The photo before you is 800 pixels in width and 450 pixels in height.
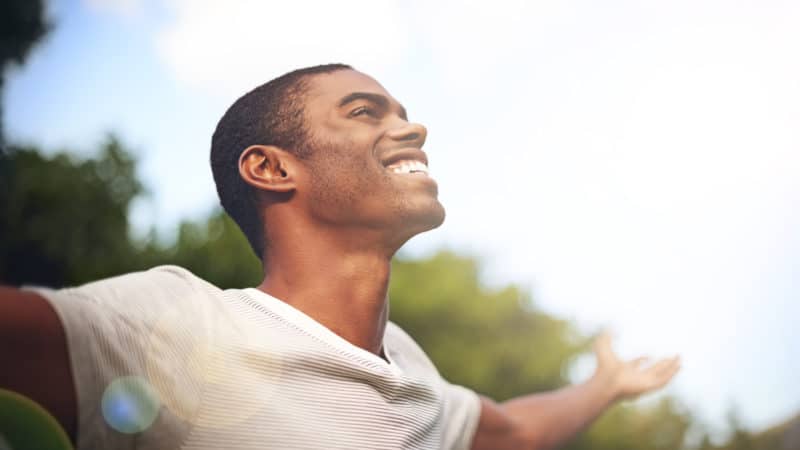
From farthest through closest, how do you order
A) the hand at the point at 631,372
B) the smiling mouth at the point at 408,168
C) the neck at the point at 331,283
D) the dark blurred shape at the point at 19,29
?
the dark blurred shape at the point at 19,29 < the hand at the point at 631,372 < the smiling mouth at the point at 408,168 < the neck at the point at 331,283

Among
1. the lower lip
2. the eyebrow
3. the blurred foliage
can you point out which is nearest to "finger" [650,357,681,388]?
the lower lip

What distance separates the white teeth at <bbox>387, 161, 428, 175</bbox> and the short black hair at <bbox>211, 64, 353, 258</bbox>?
158 mm

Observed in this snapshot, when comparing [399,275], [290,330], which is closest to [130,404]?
[290,330]

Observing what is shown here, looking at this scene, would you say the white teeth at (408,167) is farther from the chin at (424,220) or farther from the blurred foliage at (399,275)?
the blurred foliage at (399,275)

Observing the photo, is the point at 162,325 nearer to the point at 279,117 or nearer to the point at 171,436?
the point at 171,436

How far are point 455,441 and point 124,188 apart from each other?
115 inches

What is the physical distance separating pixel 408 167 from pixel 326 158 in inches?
6.0

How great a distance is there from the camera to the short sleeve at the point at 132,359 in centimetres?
82

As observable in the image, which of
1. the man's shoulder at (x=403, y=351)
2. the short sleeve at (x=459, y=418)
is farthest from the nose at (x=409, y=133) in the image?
the short sleeve at (x=459, y=418)

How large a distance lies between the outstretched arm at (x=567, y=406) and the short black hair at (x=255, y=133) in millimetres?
598

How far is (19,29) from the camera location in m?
4.51

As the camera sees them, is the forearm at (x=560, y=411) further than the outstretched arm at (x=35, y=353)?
Yes

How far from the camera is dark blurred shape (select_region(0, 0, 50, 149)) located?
4.13 meters

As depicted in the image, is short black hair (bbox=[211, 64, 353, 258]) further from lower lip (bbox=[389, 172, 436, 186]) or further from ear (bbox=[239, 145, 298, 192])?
lower lip (bbox=[389, 172, 436, 186])
